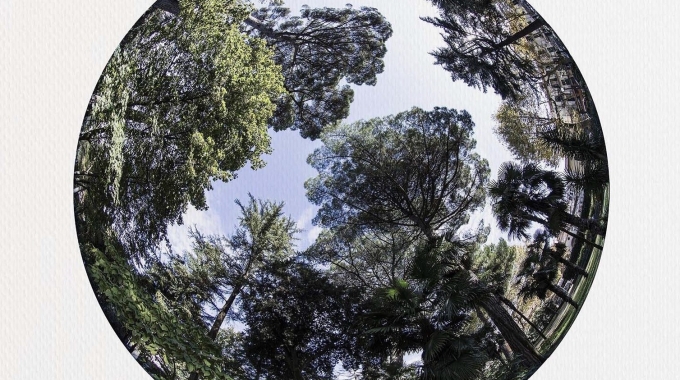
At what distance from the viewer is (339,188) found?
6.84 metres

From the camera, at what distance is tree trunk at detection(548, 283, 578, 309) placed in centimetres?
811

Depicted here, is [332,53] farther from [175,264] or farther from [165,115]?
[175,264]

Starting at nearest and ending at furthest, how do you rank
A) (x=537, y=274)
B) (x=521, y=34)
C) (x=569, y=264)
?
(x=537, y=274), (x=521, y=34), (x=569, y=264)

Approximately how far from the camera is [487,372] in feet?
25.4

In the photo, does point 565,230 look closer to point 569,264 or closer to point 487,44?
point 569,264

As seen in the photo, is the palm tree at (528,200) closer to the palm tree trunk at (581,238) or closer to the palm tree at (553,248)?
the palm tree trunk at (581,238)

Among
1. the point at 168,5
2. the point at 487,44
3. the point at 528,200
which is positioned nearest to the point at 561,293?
the point at 528,200

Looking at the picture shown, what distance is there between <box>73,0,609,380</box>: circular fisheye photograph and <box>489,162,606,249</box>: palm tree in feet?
0.07

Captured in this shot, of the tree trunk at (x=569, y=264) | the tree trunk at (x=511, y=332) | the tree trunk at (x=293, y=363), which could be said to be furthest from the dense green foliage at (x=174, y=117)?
the tree trunk at (x=569, y=264)

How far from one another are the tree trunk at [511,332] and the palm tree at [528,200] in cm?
75

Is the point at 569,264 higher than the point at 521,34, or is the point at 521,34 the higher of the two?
the point at 521,34

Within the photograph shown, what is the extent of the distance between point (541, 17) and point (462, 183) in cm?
246

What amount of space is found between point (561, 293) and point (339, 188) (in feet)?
9.99

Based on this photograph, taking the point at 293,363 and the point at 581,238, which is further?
the point at 581,238
